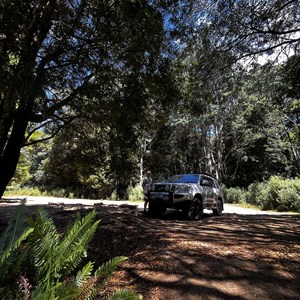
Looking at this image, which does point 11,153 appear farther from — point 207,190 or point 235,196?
point 235,196

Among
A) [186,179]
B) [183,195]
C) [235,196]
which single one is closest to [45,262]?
[183,195]

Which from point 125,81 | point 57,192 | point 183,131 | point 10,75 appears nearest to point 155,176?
point 183,131

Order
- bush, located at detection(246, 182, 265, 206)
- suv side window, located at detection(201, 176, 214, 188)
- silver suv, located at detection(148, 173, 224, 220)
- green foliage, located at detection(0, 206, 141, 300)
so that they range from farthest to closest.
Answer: bush, located at detection(246, 182, 265, 206)
suv side window, located at detection(201, 176, 214, 188)
silver suv, located at detection(148, 173, 224, 220)
green foliage, located at detection(0, 206, 141, 300)

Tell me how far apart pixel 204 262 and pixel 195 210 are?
5.40 meters

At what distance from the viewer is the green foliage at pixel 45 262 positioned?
2.41 m

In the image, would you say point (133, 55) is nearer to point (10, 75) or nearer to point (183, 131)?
point (10, 75)

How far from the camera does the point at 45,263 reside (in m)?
2.61

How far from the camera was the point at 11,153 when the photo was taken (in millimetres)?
7035

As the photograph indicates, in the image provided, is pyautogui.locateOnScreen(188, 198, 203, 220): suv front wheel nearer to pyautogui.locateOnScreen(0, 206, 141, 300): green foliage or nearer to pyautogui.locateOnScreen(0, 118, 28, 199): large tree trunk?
pyautogui.locateOnScreen(0, 118, 28, 199): large tree trunk

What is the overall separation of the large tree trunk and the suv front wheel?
5.75 metres

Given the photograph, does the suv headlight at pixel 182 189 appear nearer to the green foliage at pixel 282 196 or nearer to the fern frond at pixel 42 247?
the fern frond at pixel 42 247

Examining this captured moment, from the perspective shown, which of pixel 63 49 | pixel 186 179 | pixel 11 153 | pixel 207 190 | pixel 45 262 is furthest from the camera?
pixel 207 190

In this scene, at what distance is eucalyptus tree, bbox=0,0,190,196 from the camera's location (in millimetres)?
4547

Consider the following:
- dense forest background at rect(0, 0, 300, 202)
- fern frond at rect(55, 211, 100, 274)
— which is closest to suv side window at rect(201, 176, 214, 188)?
dense forest background at rect(0, 0, 300, 202)
